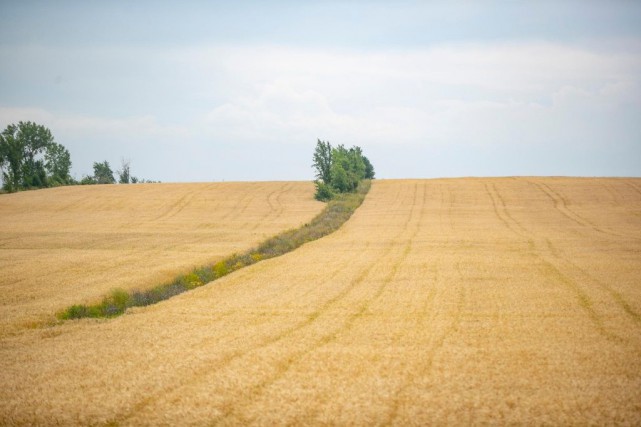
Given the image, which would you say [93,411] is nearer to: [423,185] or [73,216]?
[73,216]

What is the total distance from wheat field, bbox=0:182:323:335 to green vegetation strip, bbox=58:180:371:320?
67 cm

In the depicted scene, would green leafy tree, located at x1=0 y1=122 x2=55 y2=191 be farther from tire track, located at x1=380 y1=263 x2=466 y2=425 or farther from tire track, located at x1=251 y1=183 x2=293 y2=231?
tire track, located at x1=380 y1=263 x2=466 y2=425

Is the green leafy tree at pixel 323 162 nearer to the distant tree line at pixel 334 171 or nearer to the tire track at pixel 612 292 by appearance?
the distant tree line at pixel 334 171

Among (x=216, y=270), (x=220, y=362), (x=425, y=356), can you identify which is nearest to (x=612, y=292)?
(x=425, y=356)

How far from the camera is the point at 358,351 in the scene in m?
11.7

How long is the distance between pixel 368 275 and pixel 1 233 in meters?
31.0

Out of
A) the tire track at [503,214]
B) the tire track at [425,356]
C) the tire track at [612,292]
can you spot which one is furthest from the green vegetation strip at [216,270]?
the tire track at [612,292]

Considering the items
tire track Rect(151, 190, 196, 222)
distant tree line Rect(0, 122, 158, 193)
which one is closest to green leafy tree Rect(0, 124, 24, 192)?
distant tree line Rect(0, 122, 158, 193)

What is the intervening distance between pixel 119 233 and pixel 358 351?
3376 cm

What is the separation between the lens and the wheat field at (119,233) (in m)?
21.1

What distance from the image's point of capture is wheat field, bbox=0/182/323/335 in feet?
69.4

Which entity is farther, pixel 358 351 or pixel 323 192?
pixel 323 192

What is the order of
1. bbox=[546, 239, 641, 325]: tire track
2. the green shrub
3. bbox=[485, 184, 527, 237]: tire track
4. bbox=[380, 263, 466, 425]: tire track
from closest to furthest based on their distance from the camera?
1. bbox=[380, 263, 466, 425]: tire track
2. bbox=[546, 239, 641, 325]: tire track
3. bbox=[485, 184, 527, 237]: tire track
4. the green shrub

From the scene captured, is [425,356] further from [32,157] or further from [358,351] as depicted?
[32,157]
